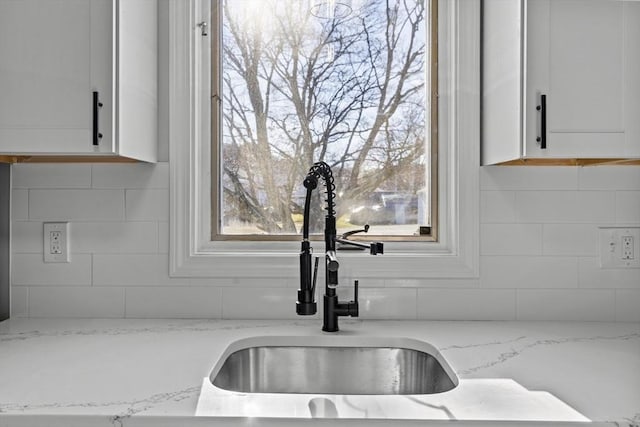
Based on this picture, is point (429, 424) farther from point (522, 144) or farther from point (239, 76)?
point (239, 76)

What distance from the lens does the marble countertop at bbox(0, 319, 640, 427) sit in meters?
0.93

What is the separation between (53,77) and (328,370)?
1053 mm

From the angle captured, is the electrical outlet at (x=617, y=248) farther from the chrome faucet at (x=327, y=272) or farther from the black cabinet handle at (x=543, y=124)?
the chrome faucet at (x=327, y=272)

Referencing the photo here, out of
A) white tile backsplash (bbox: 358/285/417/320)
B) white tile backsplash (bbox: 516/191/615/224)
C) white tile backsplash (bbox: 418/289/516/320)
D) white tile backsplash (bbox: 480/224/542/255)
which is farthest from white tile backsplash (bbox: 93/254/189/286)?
white tile backsplash (bbox: 516/191/615/224)

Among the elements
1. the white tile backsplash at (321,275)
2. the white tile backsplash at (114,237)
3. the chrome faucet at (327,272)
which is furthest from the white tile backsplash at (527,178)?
the white tile backsplash at (114,237)

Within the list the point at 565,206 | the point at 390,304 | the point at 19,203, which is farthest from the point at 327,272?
the point at 19,203

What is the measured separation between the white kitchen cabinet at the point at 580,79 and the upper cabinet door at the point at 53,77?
107cm

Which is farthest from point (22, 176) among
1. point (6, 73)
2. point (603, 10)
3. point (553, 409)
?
point (603, 10)

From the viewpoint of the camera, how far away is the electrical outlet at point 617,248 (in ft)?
5.32

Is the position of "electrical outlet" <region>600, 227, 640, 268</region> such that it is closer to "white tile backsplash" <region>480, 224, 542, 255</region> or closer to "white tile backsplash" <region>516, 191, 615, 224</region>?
"white tile backsplash" <region>516, 191, 615, 224</region>

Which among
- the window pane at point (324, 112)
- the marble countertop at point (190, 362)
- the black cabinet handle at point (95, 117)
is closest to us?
the marble countertop at point (190, 362)

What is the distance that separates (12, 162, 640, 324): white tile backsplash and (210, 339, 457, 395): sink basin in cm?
21

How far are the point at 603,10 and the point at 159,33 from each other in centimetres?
127

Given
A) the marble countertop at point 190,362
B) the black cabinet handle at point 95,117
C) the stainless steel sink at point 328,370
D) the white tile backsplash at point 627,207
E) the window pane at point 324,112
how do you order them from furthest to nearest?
the window pane at point 324,112 → the white tile backsplash at point 627,207 → the stainless steel sink at point 328,370 → the black cabinet handle at point 95,117 → the marble countertop at point 190,362
